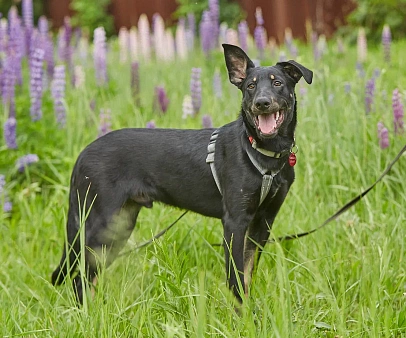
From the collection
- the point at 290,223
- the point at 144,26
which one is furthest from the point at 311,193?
the point at 144,26

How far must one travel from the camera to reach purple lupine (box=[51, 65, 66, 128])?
4965mm

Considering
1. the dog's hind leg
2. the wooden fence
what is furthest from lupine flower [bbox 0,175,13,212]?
the wooden fence

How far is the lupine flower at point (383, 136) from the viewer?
3834mm

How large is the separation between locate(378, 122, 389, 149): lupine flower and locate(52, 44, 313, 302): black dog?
110 cm

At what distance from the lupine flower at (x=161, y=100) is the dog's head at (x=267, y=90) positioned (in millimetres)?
2364

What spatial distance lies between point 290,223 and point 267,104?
120 cm

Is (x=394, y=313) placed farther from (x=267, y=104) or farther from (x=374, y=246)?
(x=267, y=104)

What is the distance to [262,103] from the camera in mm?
2639

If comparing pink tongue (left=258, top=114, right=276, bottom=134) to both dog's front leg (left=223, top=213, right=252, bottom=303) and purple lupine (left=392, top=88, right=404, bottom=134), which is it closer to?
dog's front leg (left=223, top=213, right=252, bottom=303)

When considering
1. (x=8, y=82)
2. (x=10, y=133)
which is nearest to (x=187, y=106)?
(x=10, y=133)

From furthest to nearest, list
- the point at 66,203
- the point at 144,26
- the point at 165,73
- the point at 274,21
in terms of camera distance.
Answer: the point at 274,21 → the point at 144,26 → the point at 165,73 → the point at 66,203

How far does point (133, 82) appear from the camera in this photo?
18.3ft

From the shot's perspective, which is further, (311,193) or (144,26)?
(144,26)

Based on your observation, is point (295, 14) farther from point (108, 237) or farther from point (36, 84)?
point (108, 237)
